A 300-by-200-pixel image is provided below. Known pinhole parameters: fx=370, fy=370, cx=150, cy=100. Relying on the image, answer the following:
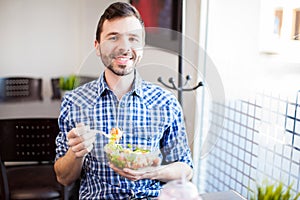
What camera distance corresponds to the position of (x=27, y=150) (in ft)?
4.84

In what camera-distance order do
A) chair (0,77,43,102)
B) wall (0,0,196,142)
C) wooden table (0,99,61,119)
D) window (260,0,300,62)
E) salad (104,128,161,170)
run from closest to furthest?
1. salad (104,128,161,170)
2. window (260,0,300,62)
3. wooden table (0,99,61,119)
4. chair (0,77,43,102)
5. wall (0,0,196,142)

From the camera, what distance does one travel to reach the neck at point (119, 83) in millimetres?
978

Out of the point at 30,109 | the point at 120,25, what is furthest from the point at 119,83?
the point at 30,109

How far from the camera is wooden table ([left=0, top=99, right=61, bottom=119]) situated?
2139 millimetres

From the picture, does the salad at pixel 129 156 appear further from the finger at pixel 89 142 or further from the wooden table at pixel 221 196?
the wooden table at pixel 221 196

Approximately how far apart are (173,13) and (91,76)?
40.4 inches

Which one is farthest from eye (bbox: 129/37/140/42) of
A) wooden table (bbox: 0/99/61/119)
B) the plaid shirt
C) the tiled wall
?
wooden table (bbox: 0/99/61/119)

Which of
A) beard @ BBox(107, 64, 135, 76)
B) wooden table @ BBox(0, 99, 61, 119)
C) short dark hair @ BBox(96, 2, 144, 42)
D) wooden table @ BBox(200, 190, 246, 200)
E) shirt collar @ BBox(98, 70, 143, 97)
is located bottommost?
wooden table @ BBox(200, 190, 246, 200)

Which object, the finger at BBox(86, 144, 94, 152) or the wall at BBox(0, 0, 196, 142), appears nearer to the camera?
the finger at BBox(86, 144, 94, 152)

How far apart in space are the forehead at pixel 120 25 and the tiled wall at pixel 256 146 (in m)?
0.68

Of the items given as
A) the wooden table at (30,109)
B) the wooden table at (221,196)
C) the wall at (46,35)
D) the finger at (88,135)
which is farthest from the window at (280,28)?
the wall at (46,35)

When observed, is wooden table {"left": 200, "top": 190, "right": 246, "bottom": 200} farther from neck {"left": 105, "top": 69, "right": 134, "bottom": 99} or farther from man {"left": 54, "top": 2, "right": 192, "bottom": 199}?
neck {"left": 105, "top": 69, "right": 134, "bottom": 99}

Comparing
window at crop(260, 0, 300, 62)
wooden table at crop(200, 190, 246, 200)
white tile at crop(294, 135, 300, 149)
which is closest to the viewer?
wooden table at crop(200, 190, 246, 200)

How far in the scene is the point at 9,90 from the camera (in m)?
2.71
